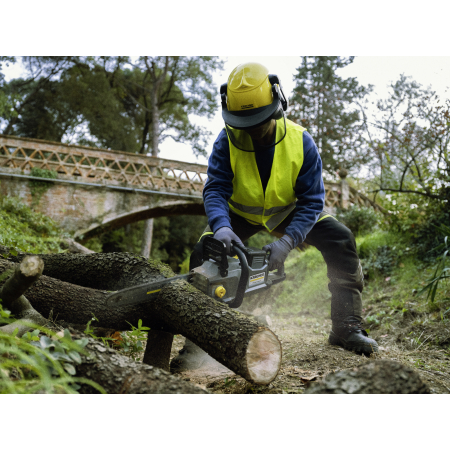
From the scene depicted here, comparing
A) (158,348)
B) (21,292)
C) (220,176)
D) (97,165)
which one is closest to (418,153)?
(220,176)

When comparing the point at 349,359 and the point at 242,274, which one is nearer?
the point at 242,274

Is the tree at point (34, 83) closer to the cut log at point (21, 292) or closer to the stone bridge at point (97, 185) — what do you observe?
the stone bridge at point (97, 185)

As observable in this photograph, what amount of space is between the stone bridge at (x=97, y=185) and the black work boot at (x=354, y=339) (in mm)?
7201

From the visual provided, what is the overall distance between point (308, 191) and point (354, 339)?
4.04ft

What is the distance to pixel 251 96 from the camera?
2053 mm

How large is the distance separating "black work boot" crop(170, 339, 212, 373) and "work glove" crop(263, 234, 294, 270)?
3.06 feet

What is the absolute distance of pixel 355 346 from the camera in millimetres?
2592

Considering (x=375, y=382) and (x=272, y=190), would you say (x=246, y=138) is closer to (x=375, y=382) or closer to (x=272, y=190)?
(x=272, y=190)

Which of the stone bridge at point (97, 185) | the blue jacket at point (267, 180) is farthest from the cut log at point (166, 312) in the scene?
the stone bridge at point (97, 185)

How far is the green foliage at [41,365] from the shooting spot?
1241mm

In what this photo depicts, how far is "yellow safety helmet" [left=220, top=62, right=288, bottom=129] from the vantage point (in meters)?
2.06

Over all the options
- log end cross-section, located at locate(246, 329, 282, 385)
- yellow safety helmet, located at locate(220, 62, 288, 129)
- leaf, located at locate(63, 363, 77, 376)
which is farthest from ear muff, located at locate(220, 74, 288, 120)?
leaf, located at locate(63, 363, 77, 376)

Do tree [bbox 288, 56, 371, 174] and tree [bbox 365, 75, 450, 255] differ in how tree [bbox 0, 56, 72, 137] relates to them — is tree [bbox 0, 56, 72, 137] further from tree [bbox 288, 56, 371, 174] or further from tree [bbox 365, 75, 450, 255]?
tree [bbox 365, 75, 450, 255]
